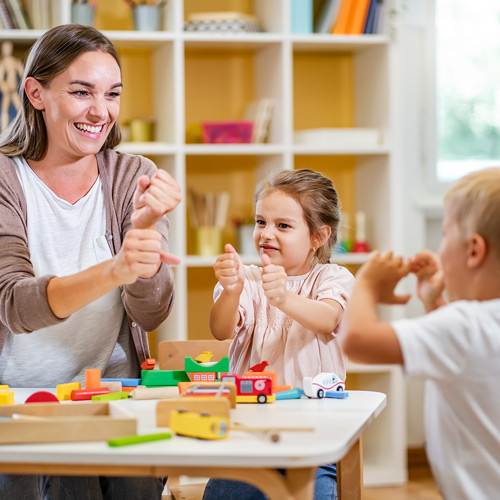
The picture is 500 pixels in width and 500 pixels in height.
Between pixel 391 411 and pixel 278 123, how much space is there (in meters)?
1.16

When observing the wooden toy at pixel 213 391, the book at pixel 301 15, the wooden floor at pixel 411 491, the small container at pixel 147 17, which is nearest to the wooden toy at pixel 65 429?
the wooden toy at pixel 213 391

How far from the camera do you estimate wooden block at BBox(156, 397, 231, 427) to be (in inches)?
49.0

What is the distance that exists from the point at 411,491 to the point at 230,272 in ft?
5.73

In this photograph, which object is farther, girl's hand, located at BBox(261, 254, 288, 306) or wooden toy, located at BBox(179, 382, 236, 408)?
girl's hand, located at BBox(261, 254, 288, 306)

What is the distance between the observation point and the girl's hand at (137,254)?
1.47m

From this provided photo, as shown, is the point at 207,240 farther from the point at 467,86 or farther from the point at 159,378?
the point at 159,378

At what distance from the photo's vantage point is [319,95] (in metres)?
3.48

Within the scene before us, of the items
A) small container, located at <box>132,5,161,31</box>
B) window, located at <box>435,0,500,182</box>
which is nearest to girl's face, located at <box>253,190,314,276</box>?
small container, located at <box>132,5,161,31</box>

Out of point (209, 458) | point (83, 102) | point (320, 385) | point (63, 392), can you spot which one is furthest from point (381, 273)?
point (83, 102)

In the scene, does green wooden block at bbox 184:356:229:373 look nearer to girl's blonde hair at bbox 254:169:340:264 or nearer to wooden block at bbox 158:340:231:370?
wooden block at bbox 158:340:231:370

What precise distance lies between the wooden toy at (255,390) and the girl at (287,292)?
0.92 feet

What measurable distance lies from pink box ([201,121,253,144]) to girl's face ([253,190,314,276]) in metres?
1.19

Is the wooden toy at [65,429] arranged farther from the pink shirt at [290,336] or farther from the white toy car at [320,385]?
the pink shirt at [290,336]

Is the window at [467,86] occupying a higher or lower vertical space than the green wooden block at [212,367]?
higher
